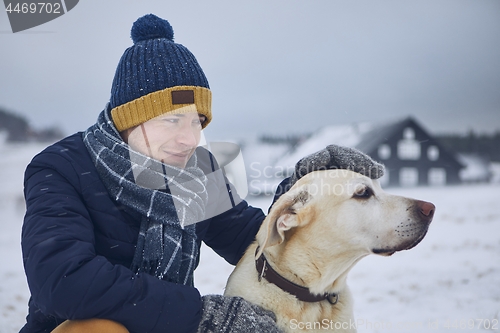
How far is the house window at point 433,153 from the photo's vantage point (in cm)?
1358

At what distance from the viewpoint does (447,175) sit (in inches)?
533

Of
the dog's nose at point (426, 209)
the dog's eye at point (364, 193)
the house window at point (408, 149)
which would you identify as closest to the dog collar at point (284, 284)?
the dog's eye at point (364, 193)

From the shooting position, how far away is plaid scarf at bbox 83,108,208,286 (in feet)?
6.37

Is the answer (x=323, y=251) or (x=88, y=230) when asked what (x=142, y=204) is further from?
(x=323, y=251)

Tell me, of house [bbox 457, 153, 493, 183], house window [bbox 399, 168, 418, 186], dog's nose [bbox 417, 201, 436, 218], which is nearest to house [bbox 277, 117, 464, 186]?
house window [bbox 399, 168, 418, 186]

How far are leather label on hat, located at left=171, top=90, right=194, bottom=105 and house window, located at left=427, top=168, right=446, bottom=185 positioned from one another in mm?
12612

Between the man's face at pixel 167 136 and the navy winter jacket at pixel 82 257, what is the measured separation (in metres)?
0.28

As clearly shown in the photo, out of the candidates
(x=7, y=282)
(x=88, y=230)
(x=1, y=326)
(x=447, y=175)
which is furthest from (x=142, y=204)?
(x=447, y=175)

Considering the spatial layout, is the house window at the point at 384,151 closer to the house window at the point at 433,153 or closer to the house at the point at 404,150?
the house at the point at 404,150

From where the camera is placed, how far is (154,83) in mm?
2049

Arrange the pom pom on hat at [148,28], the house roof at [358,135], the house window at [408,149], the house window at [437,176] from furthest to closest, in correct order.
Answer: the house window at [437,176], the house window at [408,149], the house roof at [358,135], the pom pom on hat at [148,28]

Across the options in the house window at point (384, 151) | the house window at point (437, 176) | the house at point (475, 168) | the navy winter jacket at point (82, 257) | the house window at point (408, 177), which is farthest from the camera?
the house window at point (437, 176)

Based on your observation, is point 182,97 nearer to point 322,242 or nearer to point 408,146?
point 322,242

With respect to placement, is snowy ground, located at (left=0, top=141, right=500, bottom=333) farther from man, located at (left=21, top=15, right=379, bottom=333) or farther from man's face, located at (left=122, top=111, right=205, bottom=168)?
man's face, located at (left=122, top=111, right=205, bottom=168)
